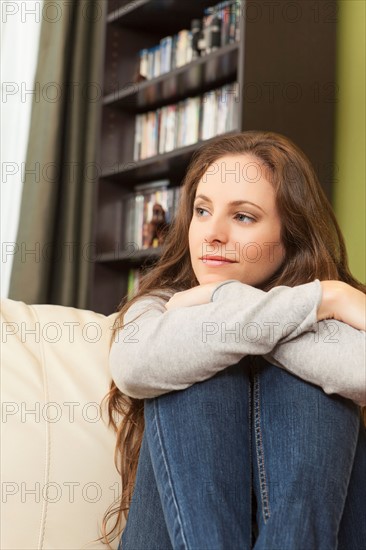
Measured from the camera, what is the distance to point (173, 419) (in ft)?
3.56

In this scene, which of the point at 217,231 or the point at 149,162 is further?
the point at 149,162

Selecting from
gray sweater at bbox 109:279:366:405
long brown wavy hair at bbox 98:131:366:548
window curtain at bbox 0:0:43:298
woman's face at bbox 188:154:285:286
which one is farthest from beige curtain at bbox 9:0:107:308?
gray sweater at bbox 109:279:366:405

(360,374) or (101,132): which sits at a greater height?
(101,132)

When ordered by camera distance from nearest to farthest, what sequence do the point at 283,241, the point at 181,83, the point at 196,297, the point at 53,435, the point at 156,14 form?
1. the point at 196,297
2. the point at 53,435
3. the point at 283,241
4. the point at 181,83
5. the point at 156,14

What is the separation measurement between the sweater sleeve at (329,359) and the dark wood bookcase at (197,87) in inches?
41.2

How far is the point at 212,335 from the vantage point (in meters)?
1.08

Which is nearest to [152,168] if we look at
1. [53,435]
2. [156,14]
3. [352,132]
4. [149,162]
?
[149,162]

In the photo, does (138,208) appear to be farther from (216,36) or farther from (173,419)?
(173,419)

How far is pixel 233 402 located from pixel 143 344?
0.15m

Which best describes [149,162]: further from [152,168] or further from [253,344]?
[253,344]

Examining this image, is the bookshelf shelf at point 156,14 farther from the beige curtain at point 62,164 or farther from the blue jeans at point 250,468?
the blue jeans at point 250,468

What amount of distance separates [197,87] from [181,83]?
0.21 feet

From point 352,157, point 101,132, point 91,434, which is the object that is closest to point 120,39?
point 101,132

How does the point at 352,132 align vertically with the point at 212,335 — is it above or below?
above
